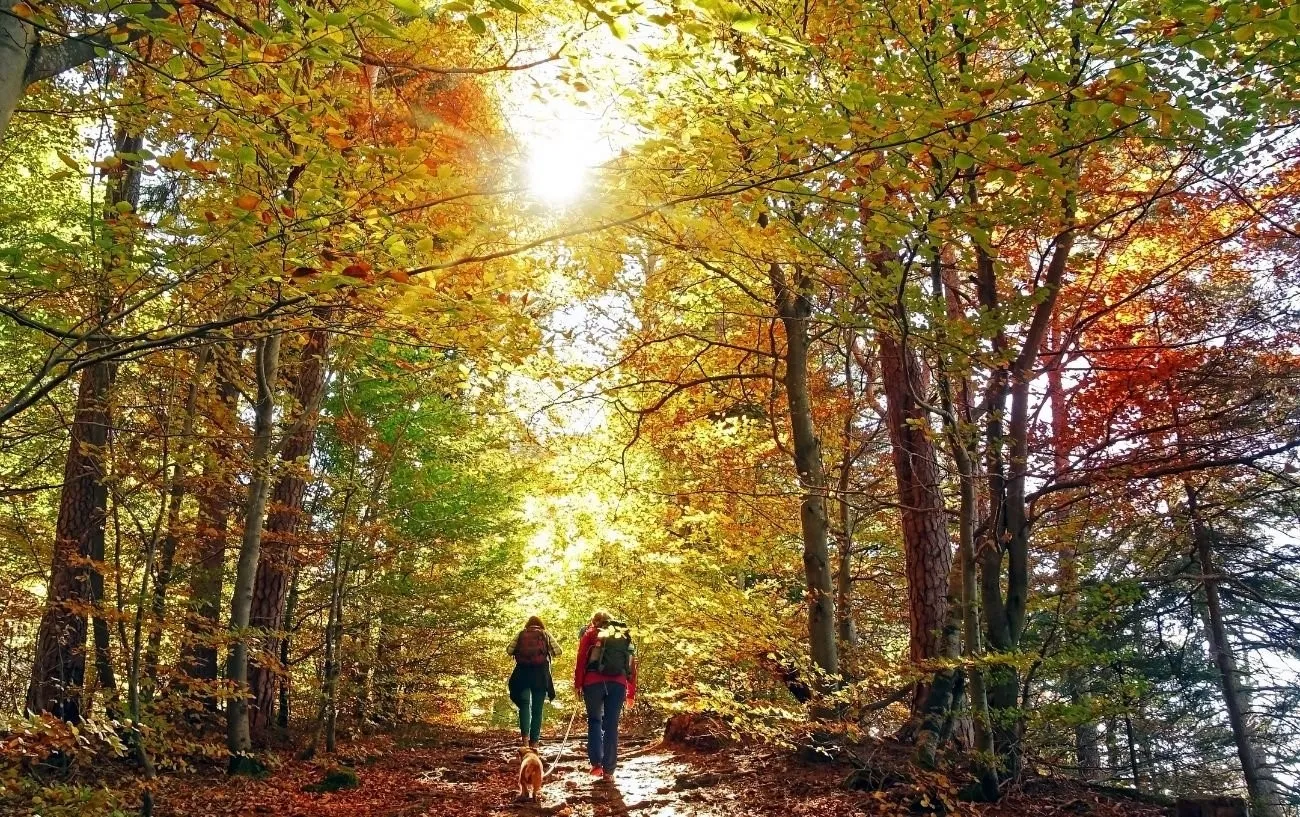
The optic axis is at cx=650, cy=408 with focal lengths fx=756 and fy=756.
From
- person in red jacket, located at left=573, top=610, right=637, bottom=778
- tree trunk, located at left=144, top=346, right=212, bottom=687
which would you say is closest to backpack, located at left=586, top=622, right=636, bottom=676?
person in red jacket, located at left=573, top=610, right=637, bottom=778

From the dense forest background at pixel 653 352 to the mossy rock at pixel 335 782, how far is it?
35.8 inches

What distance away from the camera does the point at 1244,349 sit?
8.59m

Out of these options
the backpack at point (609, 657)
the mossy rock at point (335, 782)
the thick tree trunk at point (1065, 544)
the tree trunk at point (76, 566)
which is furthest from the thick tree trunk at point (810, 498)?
the tree trunk at point (76, 566)

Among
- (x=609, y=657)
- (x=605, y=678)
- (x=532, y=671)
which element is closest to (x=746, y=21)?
(x=609, y=657)

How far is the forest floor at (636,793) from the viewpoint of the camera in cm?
556

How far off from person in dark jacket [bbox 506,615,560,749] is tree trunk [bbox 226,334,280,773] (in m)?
2.73

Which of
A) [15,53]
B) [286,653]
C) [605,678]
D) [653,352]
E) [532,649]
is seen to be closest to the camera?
[15,53]

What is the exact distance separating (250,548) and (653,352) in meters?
5.06

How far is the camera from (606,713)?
25.4 ft

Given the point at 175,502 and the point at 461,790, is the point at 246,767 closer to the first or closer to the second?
the point at 461,790

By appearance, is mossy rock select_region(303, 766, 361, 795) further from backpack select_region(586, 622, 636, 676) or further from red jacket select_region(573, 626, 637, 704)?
backpack select_region(586, 622, 636, 676)

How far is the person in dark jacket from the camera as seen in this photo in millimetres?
8719

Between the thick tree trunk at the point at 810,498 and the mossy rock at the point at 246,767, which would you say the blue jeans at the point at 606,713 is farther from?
the mossy rock at the point at 246,767

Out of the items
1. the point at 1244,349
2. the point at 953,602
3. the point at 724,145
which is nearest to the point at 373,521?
the point at 953,602
